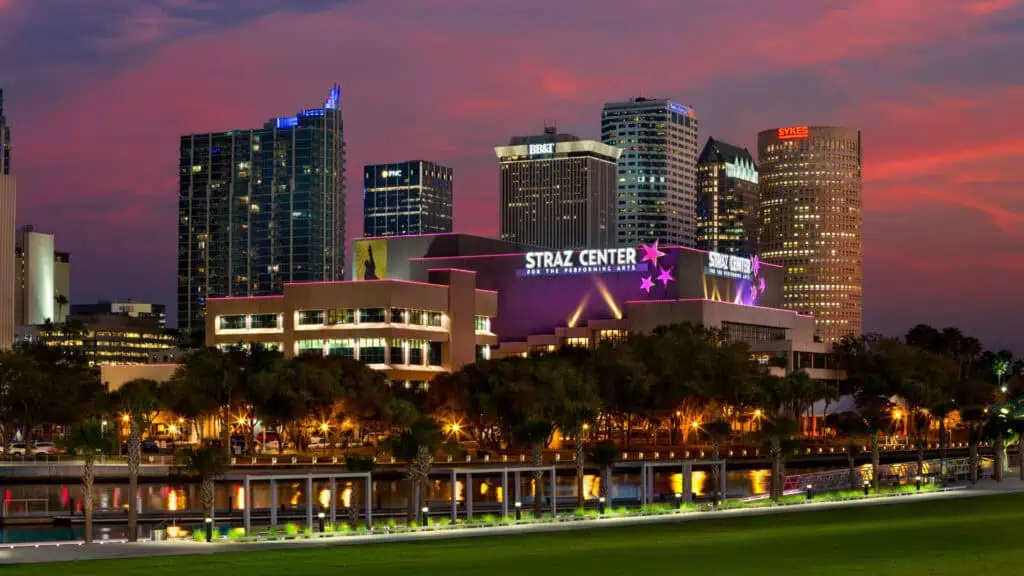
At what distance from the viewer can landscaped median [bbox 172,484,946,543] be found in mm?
70625

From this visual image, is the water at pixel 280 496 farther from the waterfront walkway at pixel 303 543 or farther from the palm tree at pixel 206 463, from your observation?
the waterfront walkway at pixel 303 543

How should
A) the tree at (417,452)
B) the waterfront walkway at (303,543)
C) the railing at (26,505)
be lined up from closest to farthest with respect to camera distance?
1. the waterfront walkway at (303,543)
2. the tree at (417,452)
3. the railing at (26,505)

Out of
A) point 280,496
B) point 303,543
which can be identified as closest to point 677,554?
point 303,543

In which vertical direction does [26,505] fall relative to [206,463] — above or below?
below

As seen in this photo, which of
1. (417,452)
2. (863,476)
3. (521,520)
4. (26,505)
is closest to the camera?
(521,520)

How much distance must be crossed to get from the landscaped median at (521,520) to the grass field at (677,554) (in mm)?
6442

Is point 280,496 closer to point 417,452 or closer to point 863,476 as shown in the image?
point 417,452

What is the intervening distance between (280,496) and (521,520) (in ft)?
156

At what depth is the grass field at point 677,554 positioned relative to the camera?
52.0 m

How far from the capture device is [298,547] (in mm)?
63344

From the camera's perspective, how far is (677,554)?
2291 inches

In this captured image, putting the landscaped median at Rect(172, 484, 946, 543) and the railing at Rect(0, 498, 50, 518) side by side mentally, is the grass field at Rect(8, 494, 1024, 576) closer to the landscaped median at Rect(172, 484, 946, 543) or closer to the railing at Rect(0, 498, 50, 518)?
the landscaped median at Rect(172, 484, 946, 543)

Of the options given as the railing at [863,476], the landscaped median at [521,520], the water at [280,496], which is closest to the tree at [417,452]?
the landscaped median at [521,520]

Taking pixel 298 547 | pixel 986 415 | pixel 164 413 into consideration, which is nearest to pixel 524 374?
pixel 164 413
